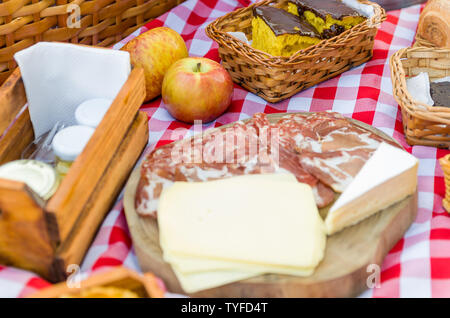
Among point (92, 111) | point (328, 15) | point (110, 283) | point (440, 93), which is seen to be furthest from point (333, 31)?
point (110, 283)

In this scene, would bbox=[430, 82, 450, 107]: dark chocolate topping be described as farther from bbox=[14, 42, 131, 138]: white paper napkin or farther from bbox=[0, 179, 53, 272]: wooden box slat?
bbox=[0, 179, 53, 272]: wooden box slat

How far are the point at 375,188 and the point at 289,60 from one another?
1.50ft

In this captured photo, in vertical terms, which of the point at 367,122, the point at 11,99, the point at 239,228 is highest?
the point at 11,99

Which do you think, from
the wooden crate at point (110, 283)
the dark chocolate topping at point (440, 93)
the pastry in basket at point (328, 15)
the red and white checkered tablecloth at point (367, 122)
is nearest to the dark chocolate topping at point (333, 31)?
the pastry in basket at point (328, 15)

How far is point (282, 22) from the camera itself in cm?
133

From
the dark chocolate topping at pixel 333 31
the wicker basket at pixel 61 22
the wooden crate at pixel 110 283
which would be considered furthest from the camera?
the dark chocolate topping at pixel 333 31

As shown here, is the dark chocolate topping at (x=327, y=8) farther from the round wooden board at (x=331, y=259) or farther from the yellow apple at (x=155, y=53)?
the round wooden board at (x=331, y=259)

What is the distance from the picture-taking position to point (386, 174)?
35.9 inches

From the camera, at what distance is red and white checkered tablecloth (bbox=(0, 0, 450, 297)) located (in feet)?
2.85

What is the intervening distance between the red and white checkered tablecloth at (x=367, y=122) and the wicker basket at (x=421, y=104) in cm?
3

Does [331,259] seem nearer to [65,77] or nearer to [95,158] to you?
[95,158]

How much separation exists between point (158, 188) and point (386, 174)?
41 cm

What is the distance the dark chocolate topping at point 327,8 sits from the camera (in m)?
1.38

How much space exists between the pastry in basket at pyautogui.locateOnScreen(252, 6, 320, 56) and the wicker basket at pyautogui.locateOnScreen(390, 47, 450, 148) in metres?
0.23
